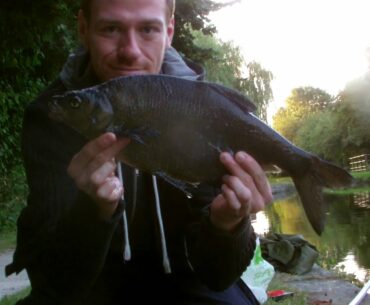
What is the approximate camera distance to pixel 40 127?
259 centimetres

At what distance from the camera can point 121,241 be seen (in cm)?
251

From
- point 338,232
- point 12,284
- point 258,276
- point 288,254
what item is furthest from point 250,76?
point 258,276

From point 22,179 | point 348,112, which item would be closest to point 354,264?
point 22,179

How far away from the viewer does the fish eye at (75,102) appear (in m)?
1.88

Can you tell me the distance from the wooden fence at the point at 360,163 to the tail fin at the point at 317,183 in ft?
146

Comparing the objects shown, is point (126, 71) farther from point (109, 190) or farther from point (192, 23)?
point (192, 23)

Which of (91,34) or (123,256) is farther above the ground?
(91,34)

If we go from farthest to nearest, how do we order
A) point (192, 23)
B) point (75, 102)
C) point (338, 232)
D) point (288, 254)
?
point (338, 232) → point (192, 23) → point (288, 254) → point (75, 102)

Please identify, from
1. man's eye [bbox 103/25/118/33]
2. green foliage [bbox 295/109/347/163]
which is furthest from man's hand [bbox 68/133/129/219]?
green foliage [bbox 295/109/347/163]

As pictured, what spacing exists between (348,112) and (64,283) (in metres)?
48.2

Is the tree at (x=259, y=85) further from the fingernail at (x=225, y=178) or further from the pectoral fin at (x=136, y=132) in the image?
the pectoral fin at (x=136, y=132)

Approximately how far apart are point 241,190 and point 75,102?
0.64 meters

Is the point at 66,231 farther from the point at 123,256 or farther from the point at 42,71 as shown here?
the point at 42,71

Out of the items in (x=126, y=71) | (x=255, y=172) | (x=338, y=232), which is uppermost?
(x=126, y=71)
